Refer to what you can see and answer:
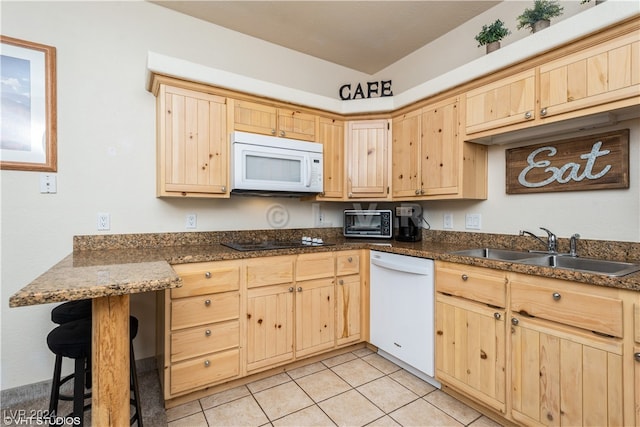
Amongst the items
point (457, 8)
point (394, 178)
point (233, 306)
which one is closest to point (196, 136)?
point (233, 306)

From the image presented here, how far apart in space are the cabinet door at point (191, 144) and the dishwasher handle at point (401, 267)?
50.3 inches

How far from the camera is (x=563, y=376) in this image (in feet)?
4.46

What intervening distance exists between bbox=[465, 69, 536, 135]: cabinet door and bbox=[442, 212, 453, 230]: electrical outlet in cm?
Result: 77

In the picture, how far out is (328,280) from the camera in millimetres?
2314

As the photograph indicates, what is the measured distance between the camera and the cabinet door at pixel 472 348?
1609mm

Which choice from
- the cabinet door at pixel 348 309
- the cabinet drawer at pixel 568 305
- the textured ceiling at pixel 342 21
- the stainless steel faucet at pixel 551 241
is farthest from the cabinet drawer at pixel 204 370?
the textured ceiling at pixel 342 21

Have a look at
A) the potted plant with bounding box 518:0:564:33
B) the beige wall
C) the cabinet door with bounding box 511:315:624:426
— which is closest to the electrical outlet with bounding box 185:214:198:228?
the beige wall

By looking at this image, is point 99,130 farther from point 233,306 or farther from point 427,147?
point 427,147

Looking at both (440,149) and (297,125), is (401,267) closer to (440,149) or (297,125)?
(440,149)

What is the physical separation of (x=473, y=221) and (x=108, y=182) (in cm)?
272

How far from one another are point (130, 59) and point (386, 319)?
8.75 feet

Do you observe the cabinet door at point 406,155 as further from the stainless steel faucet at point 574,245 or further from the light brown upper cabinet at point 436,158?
the stainless steel faucet at point 574,245

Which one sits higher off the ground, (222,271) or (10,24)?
(10,24)

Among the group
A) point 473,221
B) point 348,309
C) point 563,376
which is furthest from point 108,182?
point 563,376
